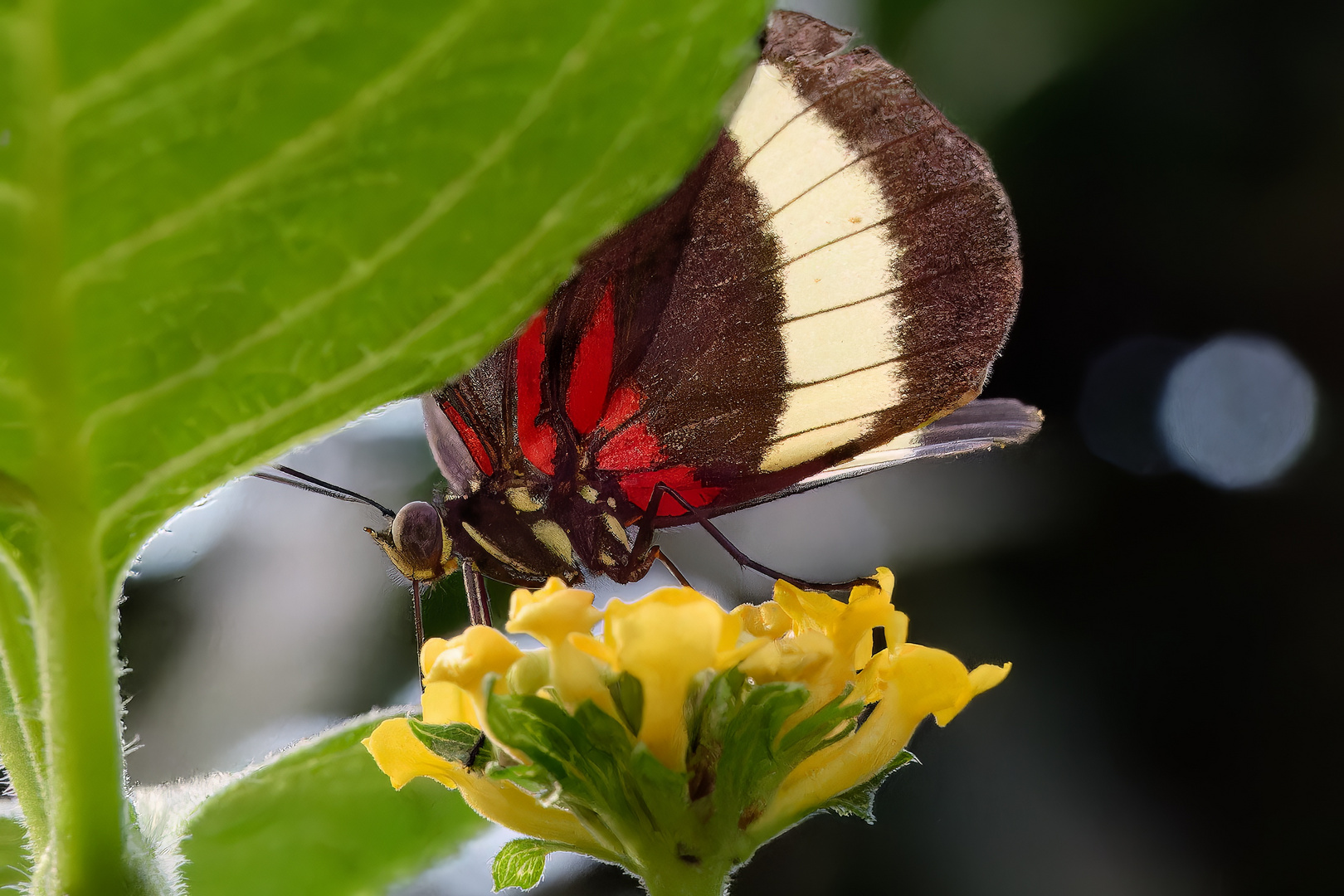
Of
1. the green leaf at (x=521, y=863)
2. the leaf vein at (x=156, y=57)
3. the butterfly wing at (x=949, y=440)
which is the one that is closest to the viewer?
the leaf vein at (x=156, y=57)

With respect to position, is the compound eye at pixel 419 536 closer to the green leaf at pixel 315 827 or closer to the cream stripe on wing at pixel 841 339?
the green leaf at pixel 315 827

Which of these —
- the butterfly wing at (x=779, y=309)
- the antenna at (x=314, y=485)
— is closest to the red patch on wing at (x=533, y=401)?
the butterfly wing at (x=779, y=309)

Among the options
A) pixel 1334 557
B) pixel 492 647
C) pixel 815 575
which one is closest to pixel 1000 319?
pixel 492 647

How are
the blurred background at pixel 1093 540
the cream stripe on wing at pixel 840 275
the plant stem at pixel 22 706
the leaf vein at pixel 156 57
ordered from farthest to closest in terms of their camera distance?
1. the blurred background at pixel 1093 540
2. the cream stripe on wing at pixel 840 275
3. the plant stem at pixel 22 706
4. the leaf vein at pixel 156 57

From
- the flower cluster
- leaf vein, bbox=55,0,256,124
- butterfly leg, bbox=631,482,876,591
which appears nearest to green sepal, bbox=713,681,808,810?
the flower cluster

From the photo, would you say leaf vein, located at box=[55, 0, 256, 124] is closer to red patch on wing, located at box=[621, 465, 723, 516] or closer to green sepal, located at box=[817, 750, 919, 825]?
green sepal, located at box=[817, 750, 919, 825]

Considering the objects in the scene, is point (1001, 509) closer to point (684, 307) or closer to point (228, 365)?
point (684, 307)

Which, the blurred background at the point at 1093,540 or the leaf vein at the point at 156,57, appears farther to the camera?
the blurred background at the point at 1093,540
